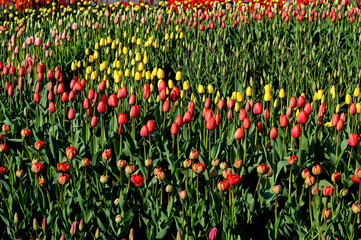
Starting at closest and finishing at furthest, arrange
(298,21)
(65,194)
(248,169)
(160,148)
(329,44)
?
1. (65,194)
2. (248,169)
3. (160,148)
4. (329,44)
5. (298,21)

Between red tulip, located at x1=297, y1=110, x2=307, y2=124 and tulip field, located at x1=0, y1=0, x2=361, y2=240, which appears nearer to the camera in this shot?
tulip field, located at x1=0, y1=0, x2=361, y2=240

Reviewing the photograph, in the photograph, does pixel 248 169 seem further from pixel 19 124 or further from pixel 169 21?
pixel 169 21

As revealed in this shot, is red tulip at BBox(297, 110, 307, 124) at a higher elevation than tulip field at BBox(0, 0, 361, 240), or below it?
higher

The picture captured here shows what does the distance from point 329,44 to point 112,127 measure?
2.93 meters

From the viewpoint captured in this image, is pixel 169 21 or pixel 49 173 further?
pixel 169 21

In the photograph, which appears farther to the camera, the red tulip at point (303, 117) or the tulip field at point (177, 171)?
the red tulip at point (303, 117)

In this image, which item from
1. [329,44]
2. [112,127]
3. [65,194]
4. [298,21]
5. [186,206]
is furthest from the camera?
[298,21]

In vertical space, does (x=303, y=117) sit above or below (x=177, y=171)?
above

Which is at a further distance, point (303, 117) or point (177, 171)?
point (177, 171)

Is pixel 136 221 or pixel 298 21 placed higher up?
pixel 298 21

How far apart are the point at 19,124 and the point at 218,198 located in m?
1.55

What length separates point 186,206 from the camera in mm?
2217

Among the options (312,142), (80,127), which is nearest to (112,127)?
(80,127)

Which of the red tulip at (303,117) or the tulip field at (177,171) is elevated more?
the red tulip at (303,117)
